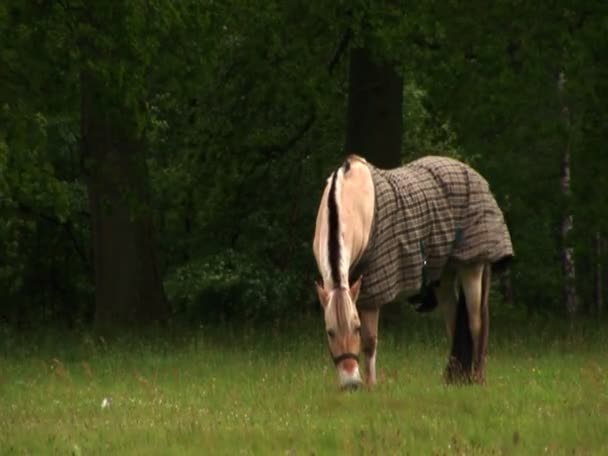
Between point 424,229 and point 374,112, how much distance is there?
11879 mm

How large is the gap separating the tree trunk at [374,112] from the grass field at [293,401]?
4.63 meters

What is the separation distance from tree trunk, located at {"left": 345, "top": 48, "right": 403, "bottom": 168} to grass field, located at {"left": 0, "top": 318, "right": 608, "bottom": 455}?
15.2 feet

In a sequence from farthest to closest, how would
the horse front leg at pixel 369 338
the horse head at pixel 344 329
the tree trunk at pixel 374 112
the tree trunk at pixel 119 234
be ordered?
the tree trunk at pixel 119 234 < the tree trunk at pixel 374 112 < the horse front leg at pixel 369 338 < the horse head at pixel 344 329

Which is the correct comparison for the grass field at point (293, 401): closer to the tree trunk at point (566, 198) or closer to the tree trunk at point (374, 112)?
the tree trunk at point (566, 198)

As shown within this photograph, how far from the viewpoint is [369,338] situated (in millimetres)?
14148

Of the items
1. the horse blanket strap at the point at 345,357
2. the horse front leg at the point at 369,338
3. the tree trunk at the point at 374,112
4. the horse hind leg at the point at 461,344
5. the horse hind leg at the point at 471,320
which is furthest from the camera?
the tree trunk at the point at 374,112

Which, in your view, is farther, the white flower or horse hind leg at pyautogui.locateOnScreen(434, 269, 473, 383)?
horse hind leg at pyautogui.locateOnScreen(434, 269, 473, 383)

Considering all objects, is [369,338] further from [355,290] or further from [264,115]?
[264,115]

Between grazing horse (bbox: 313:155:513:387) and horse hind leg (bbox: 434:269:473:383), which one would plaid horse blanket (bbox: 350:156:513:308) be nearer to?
grazing horse (bbox: 313:155:513:387)

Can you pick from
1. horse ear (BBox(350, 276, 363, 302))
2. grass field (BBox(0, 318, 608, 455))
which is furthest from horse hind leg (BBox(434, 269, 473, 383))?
horse ear (BBox(350, 276, 363, 302))

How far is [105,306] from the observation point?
27062 millimetres

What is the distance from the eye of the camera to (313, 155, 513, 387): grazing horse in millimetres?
13359

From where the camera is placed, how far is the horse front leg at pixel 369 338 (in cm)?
1414

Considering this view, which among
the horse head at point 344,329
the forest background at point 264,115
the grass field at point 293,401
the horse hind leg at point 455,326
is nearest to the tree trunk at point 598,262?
the forest background at point 264,115
